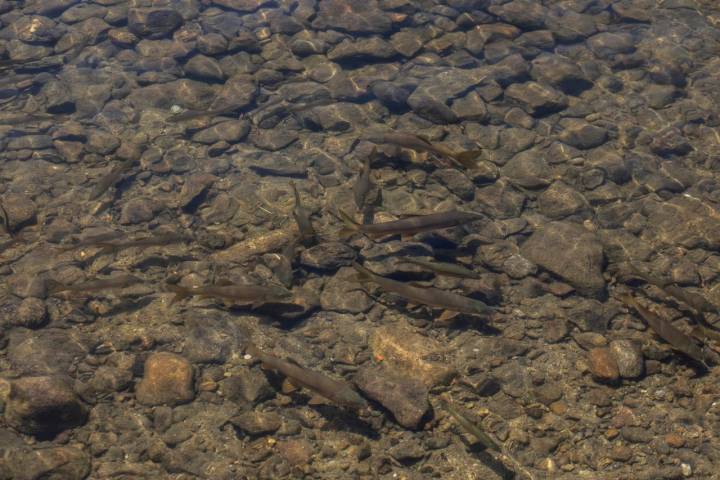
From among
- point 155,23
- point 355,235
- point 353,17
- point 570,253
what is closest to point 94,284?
point 355,235

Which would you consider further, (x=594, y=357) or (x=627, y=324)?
(x=627, y=324)

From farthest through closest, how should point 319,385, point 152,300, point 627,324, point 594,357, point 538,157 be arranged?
point 538,157 → point 152,300 → point 627,324 → point 594,357 → point 319,385

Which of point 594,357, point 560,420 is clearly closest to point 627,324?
point 594,357

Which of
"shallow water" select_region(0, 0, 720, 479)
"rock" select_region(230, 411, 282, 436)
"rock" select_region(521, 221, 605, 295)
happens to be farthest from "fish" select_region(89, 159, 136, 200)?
"rock" select_region(521, 221, 605, 295)

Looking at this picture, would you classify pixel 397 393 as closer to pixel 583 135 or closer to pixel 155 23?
pixel 583 135

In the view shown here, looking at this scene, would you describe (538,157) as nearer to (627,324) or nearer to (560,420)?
(627,324)

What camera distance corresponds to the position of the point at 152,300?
6.85 m

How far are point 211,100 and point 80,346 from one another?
16.7ft

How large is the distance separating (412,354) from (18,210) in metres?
5.73

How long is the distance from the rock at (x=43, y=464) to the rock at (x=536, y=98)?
778 cm

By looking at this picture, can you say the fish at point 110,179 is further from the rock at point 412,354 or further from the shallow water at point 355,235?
the rock at point 412,354

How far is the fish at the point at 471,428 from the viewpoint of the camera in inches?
203

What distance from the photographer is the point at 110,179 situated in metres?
8.25

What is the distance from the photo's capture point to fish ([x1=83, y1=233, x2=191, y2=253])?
7.18 metres
